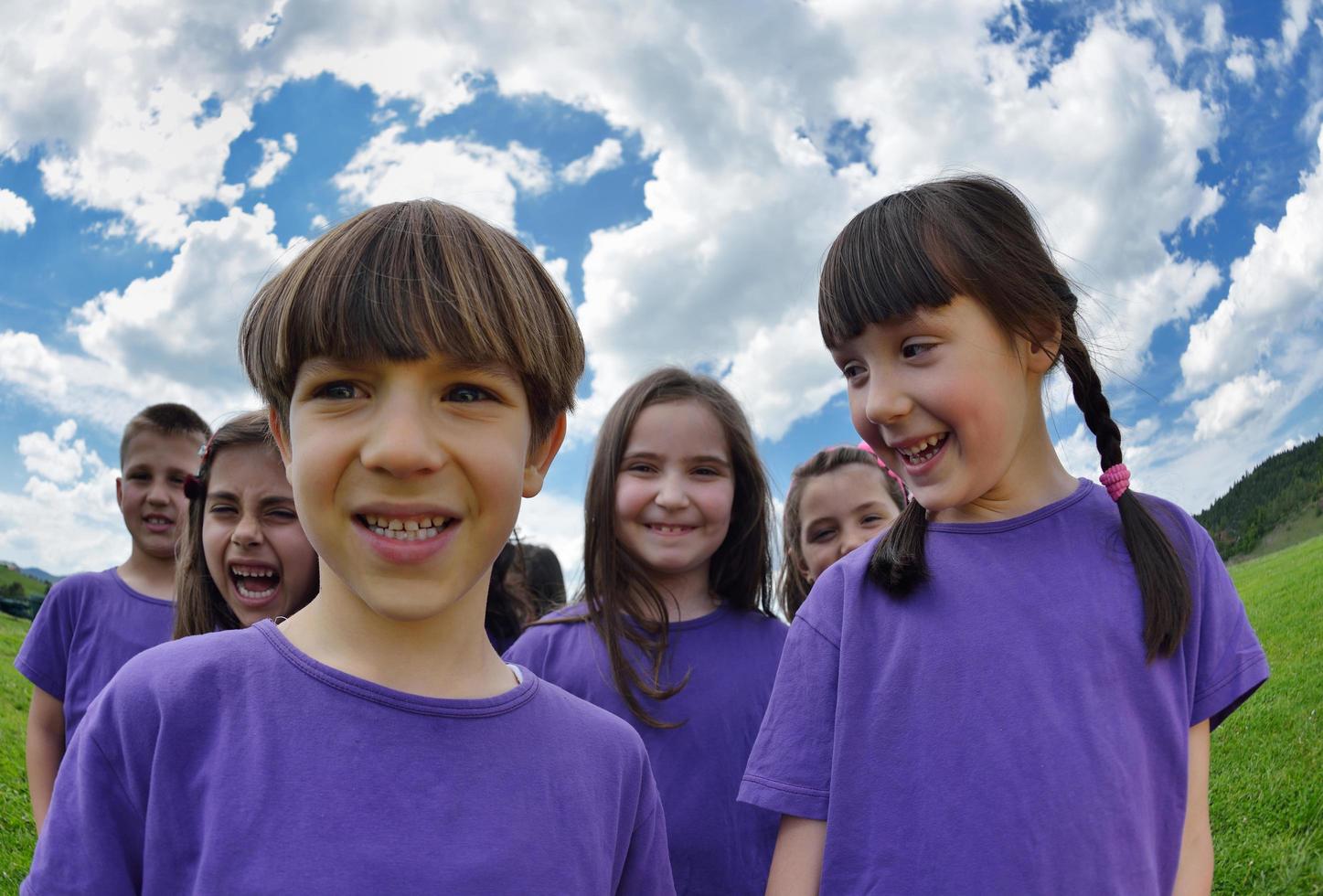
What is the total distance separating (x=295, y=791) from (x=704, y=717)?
70.9 inches

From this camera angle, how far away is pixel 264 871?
151 cm

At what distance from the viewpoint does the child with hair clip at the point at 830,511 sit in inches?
161

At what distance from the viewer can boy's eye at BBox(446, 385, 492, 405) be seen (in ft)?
5.77

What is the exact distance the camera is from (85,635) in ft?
15.1

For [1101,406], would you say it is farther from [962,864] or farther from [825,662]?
[962,864]

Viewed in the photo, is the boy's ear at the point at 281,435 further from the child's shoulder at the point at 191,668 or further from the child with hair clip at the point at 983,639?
the child with hair clip at the point at 983,639

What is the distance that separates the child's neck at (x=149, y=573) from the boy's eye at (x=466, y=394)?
3.66 m

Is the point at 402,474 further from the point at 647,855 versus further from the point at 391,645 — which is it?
the point at 647,855

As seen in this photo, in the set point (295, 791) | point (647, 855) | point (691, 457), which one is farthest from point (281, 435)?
point (691, 457)

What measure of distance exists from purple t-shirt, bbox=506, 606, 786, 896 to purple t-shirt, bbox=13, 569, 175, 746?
Answer: 7.20 ft

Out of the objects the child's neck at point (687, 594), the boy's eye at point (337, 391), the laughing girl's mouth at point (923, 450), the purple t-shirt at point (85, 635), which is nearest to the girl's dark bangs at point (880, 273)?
the laughing girl's mouth at point (923, 450)

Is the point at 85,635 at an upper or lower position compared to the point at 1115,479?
upper

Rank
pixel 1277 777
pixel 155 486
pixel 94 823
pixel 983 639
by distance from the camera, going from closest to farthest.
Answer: pixel 94 823, pixel 983 639, pixel 155 486, pixel 1277 777

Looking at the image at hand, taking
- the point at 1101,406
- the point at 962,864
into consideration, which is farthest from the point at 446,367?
the point at 1101,406
